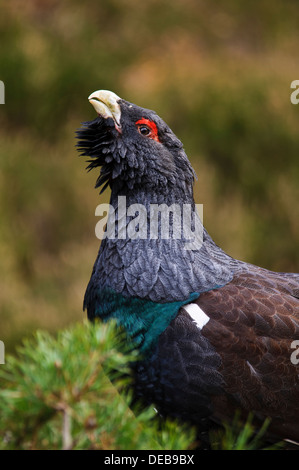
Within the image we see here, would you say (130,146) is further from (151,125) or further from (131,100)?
(131,100)

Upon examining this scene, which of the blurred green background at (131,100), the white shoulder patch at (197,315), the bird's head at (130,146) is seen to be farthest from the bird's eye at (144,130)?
the blurred green background at (131,100)

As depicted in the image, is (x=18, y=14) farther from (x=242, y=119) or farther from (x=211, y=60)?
(x=242, y=119)

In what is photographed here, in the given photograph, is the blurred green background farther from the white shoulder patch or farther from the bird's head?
the white shoulder patch

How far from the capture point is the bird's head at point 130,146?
2.20 metres

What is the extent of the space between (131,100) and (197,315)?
3752 mm

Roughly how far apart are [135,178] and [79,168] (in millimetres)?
3346

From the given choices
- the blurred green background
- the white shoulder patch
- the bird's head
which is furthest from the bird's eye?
the blurred green background

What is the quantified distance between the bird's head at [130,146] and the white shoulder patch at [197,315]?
1.36 ft

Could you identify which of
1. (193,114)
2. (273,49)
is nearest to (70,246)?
(193,114)

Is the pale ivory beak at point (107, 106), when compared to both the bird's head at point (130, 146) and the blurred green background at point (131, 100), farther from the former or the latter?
the blurred green background at point (131, 100)

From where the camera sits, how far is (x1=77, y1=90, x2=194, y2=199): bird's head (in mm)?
2197

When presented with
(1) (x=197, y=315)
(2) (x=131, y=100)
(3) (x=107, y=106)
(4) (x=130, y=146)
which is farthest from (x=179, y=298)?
(2) (x=131, y=100)

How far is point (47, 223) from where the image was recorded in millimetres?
5516

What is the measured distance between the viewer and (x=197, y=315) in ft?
6.75
